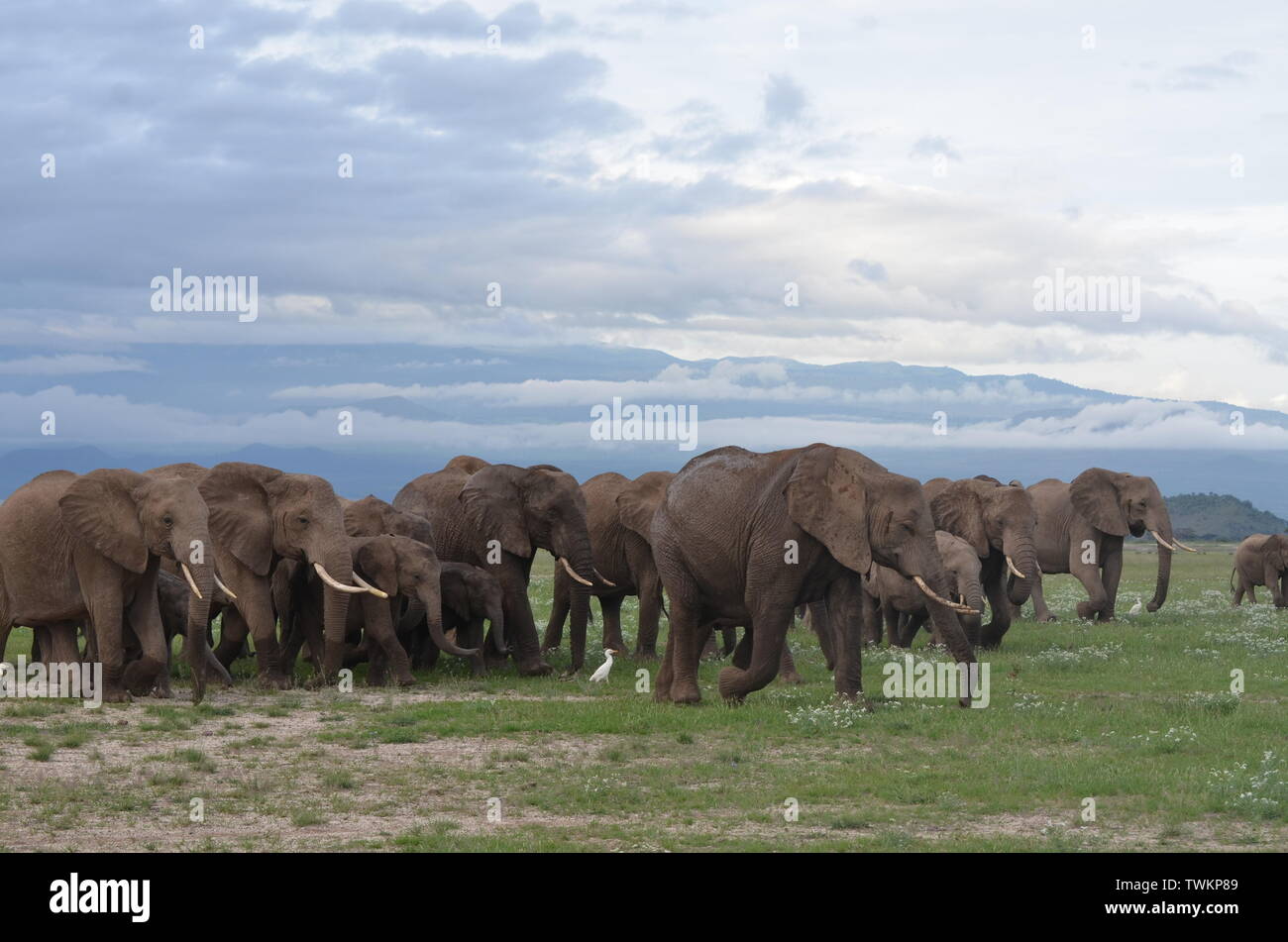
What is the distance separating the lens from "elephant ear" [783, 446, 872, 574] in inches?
809

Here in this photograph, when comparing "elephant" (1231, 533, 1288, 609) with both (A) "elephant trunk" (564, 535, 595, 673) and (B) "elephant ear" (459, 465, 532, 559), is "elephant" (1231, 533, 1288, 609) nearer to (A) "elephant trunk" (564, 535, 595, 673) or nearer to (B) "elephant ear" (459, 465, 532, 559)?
(A) "elephant trunk" (564, 535, 595, 673)

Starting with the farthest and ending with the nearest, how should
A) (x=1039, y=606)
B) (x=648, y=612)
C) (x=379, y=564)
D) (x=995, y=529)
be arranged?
1. (x=1039, y=606)
2. (x=995, y=529)
3. (x=648, y=612)
4. (x=379, y=564)

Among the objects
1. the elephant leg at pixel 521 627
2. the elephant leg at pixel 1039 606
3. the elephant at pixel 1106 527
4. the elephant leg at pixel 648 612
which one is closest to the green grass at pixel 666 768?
the elephant leg at pixel 521 627

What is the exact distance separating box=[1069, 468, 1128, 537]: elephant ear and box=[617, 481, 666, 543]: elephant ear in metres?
15.4

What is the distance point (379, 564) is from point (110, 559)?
14.2 feet

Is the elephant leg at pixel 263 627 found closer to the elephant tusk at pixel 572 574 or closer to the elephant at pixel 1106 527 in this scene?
the elephant tusk at pixel 572 574

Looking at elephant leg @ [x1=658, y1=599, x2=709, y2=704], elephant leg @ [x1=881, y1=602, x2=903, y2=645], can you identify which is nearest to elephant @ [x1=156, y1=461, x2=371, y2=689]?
elephant leg @ [x1=658, y1=599, x2=709, y2=704]

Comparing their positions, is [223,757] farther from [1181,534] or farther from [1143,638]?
[1181,534]

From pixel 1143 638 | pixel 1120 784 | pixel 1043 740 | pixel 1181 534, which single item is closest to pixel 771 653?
pixel 1043 740

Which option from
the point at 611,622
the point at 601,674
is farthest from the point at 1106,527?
the point at 601,674

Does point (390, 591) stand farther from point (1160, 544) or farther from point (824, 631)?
point (1160, 544)

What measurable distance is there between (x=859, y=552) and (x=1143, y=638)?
14.2m

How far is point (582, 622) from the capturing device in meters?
28.0

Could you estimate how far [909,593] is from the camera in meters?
29.4
